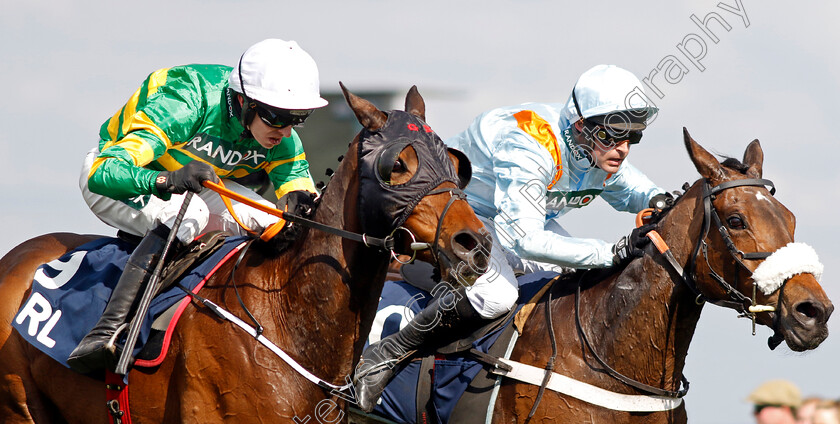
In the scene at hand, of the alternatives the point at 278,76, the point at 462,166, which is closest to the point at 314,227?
the point at 462,166

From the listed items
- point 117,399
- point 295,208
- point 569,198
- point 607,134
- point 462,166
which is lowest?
point 117,399

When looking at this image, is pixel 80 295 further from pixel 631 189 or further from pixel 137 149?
pixel 631 189

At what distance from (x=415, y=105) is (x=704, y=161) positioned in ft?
5.23

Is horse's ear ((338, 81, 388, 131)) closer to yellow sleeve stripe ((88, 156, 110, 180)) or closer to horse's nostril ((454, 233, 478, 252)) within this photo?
horse's nostril ((454, 233, 478, 252))

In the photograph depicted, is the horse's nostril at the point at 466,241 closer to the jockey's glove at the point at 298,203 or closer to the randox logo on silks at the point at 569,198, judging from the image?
the jockey's glove at the point at 298,203

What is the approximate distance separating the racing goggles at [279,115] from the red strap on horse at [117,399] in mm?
1507

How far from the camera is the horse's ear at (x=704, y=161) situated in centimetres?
522

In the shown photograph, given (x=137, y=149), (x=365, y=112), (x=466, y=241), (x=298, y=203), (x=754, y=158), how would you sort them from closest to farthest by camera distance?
(x=466, y=241) → (x=365, y=112) → (x=298, y=203) → (x=137, y=149) → (x=754, y=158)

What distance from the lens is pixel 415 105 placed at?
494 centimetres

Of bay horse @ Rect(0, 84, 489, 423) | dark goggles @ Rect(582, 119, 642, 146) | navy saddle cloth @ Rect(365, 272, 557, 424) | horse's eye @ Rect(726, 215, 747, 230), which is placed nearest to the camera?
bay horse @ Rect(0, 84, 489, 423)

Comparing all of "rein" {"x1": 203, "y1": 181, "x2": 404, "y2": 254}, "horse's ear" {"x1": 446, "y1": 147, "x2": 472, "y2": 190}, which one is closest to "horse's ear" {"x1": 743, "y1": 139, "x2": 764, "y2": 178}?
"horse's ear" {"x1": 446, "y1": 147, "x2": 472, "y2": 190}

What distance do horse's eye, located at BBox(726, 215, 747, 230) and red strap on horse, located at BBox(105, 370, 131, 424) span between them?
3.14 m

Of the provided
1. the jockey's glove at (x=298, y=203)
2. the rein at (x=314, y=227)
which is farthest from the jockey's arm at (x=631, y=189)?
the rein at (x=314, y=227)

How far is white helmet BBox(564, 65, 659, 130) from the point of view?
234 inches
